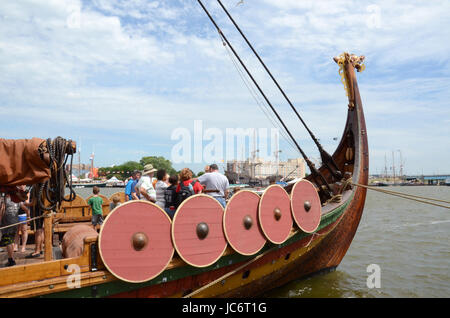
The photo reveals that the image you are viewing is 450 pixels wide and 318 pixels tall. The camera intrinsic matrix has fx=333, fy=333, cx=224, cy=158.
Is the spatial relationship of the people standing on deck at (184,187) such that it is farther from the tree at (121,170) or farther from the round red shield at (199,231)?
the tree at (121,170)

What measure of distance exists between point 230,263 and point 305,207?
1782 millimetres

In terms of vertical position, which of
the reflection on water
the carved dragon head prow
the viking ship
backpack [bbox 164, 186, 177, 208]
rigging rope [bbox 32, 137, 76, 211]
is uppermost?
the carved dragon head prow

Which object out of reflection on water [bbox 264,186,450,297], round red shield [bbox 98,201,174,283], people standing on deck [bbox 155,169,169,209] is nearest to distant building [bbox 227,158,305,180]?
reflection on water [bbox 264,186,450,297]

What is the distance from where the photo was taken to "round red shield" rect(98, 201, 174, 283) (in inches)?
146

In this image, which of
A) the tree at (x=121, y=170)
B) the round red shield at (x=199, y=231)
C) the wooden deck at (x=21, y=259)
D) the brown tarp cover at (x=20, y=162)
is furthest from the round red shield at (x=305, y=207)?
the tree at (x=121, y=170)

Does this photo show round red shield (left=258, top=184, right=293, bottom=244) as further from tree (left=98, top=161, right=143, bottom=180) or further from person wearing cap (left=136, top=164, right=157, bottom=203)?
tree (left=98, top=161, right=143, bottom=180)

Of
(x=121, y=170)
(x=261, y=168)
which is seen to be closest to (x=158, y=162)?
(x=121, y=170)

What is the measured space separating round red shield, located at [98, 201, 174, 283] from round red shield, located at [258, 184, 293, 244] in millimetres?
1650

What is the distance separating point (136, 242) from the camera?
152 inches

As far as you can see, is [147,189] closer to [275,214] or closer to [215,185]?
[215,185]

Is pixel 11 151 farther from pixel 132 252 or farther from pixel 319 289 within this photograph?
pixel 319 289

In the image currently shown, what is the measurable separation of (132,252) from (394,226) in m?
15.3

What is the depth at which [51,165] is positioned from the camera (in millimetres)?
3967

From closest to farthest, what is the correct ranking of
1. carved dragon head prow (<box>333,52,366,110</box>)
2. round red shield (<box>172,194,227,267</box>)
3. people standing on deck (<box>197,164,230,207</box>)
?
round red shield (<box>172,194,227,267</box>)
people standing on deck (<box>197,164,230,207</box>)
carved dragon head prow (<box>333,52,366,110</box>)
